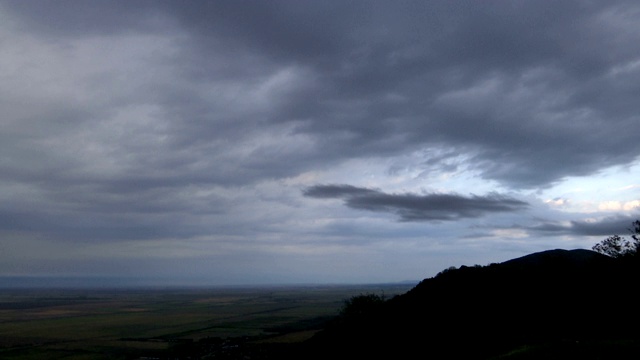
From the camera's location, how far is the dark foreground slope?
202 ft

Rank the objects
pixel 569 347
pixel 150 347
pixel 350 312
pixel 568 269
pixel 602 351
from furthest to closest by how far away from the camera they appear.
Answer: pixel 150 347
pixel 350 312
pixel 568 269
pixel 569 347
pixel 602 351

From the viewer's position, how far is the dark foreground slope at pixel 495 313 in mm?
61594

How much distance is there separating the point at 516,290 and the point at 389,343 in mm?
22610

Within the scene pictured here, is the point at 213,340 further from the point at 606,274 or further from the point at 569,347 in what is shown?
the point at 569,347

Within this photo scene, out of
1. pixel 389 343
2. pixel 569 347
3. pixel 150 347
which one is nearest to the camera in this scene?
pixel 569 347

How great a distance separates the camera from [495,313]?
71.1 meters

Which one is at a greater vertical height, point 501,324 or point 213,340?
point 501,324

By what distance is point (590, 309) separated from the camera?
215ft

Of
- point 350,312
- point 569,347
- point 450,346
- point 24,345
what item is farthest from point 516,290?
point 24,345

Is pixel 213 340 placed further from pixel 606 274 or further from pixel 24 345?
pixel 606 274

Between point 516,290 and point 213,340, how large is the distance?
308 ft

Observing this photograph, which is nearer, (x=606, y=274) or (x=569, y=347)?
(x=569, y=347)

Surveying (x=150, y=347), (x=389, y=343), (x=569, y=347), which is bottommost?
(x=150, y=347)

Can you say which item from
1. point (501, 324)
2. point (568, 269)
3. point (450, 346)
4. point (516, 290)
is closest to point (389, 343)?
point (450, 346)
